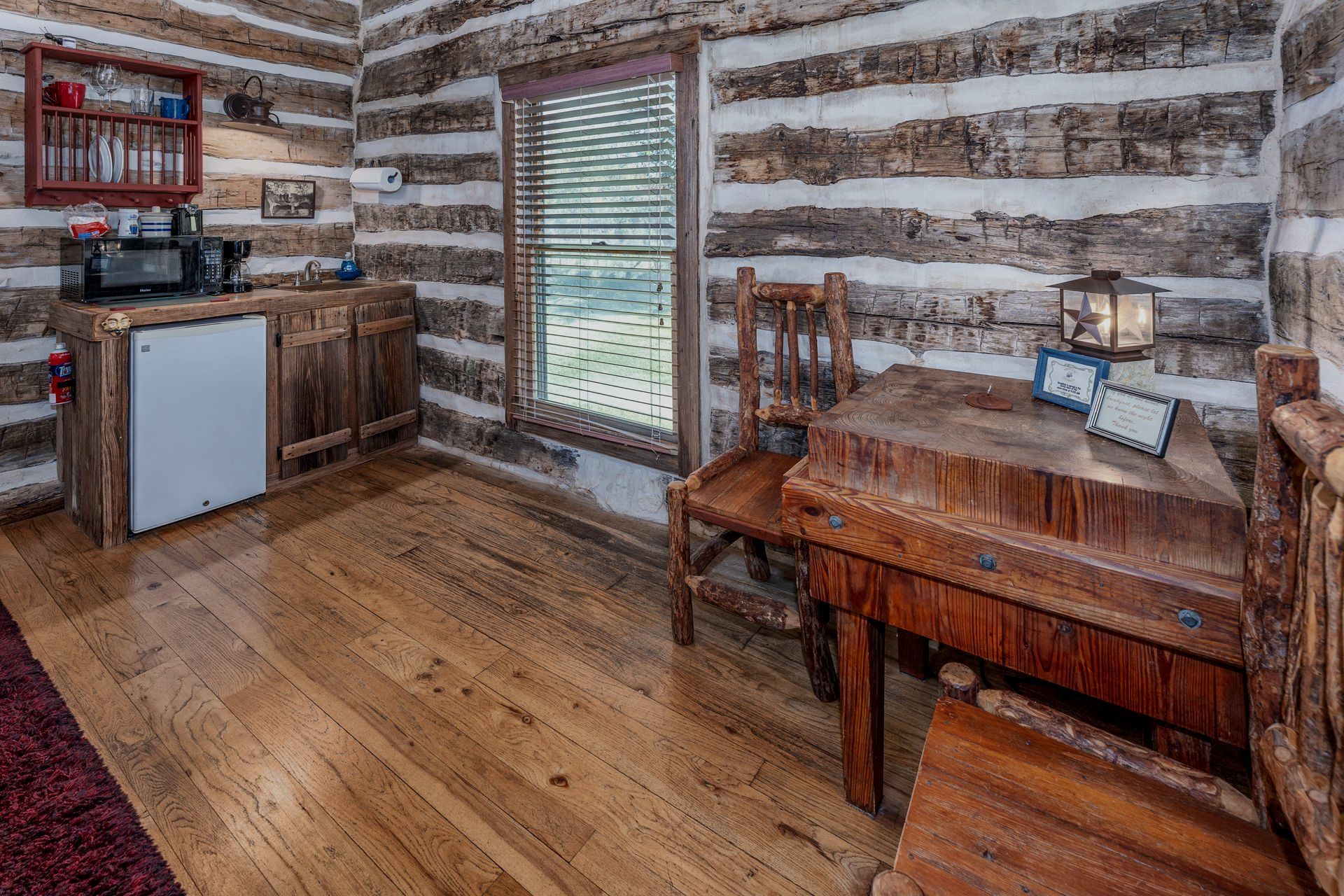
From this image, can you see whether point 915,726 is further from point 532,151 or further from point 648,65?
point 532,151

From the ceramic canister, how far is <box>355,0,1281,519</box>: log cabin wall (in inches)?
75.5

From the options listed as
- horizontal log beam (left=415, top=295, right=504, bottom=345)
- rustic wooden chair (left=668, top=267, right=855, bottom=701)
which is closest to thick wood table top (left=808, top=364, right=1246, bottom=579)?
rustic wooden chair (left=668, top=267, right=855, bottom=701)

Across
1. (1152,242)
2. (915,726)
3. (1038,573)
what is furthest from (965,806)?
(1152,242)

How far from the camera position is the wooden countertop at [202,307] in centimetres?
284

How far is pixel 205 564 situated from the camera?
2834mm

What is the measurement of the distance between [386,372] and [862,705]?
11.5 feet

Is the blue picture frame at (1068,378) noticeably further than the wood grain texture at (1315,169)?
Yes

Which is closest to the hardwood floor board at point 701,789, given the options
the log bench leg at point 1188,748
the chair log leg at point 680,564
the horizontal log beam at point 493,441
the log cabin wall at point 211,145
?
the chair log leg at point 680,564

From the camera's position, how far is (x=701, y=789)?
1.73 metres

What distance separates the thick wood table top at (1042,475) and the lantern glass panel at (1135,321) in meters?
0.20

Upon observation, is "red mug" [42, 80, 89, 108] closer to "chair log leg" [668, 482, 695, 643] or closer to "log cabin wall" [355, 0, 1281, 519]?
"log cabin wall" [355, 0, 1281, 519]

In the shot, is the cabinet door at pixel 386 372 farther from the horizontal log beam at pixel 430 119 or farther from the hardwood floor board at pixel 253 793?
the hardwood floor board at pixel 253 793

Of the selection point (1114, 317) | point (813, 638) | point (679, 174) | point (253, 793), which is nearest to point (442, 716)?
point (253, 793)

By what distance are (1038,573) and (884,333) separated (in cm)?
139
